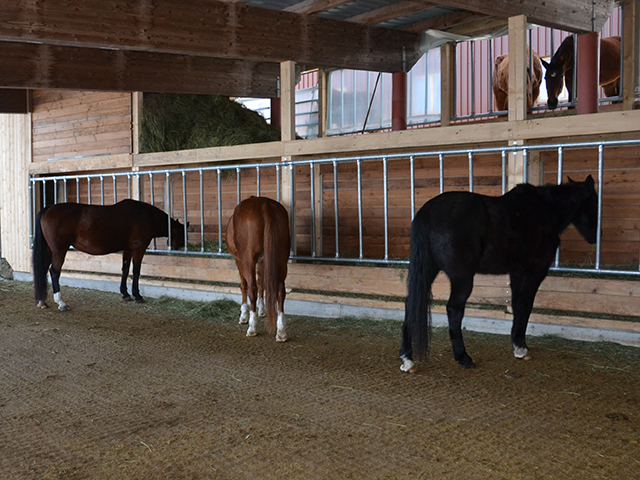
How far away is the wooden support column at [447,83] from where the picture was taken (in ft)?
25.6

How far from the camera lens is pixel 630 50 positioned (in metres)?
6.54

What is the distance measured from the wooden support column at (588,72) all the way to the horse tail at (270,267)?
3.67 metres

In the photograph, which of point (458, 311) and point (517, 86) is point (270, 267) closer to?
point (458, 311)

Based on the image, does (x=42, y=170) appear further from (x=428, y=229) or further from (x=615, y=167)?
(x=615, y=167)

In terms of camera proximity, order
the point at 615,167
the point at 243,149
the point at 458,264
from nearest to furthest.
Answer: the point at 458,264, the point at 615,167, the point at 243,149

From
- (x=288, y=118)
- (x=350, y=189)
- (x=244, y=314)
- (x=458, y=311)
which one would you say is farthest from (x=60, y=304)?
(x=458, y=311)

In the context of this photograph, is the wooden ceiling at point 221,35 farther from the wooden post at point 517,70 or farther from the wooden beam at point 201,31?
the wooden post at point 517,70

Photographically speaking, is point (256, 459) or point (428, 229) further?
point (428, 229)

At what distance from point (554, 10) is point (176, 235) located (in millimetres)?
5124

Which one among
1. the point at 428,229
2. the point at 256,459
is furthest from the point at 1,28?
the point at 256,459

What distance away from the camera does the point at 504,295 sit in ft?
16.5

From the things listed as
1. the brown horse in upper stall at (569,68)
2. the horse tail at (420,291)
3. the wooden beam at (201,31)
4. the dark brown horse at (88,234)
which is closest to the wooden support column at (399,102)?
the wooden beam at (201,31)

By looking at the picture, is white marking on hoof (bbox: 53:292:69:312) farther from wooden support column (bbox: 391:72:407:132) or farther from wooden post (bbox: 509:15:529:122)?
wooden post (bbox: 509:15:529:122)

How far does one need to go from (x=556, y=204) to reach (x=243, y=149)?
12.3 ft
